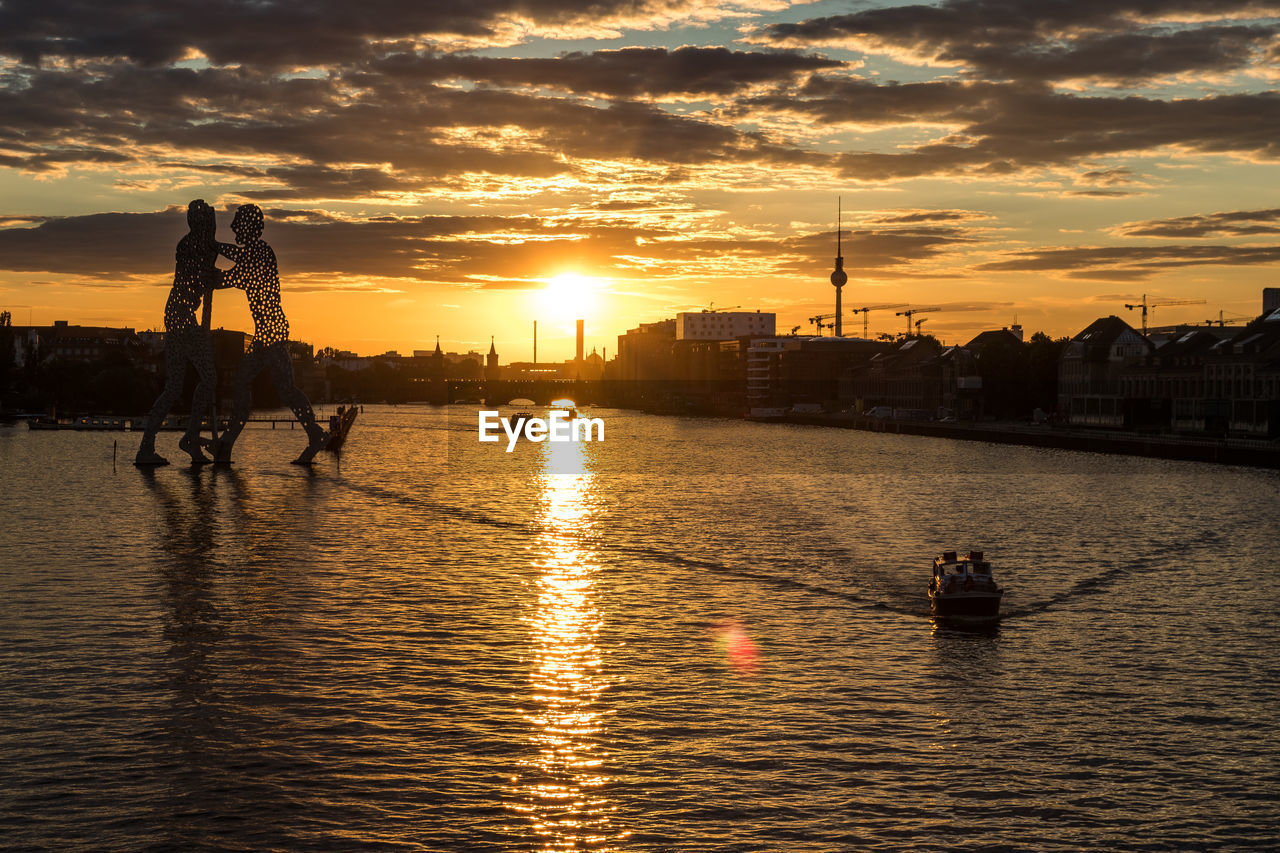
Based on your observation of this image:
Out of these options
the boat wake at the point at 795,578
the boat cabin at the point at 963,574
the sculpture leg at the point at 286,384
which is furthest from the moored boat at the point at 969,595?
the sculpture leg at the point at 286,384

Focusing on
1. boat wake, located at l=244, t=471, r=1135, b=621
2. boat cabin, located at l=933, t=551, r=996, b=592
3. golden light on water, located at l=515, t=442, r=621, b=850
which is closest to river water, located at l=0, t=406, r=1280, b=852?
golden light on water, located at l=515, t=442, r=621, b=850

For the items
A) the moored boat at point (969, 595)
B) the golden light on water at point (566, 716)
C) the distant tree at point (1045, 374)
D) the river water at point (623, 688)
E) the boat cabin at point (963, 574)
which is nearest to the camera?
the golden light on water at point (566, 716)

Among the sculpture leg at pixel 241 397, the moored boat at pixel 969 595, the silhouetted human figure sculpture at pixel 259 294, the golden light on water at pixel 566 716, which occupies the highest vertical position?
the silhouetted human figure sculpture at pixel 259 294

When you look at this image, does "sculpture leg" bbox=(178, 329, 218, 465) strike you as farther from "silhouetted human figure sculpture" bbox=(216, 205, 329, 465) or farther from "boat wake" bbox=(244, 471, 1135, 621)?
"boat wake" bbox=(244, 471, 1135, 621)

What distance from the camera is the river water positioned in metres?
19.3

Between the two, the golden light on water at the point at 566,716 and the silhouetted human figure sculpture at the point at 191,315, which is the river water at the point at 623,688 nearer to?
the golden light on water at the point at 566,716

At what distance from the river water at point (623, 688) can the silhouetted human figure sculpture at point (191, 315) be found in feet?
78.4

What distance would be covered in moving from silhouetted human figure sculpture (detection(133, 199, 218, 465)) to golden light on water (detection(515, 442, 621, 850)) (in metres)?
40.1

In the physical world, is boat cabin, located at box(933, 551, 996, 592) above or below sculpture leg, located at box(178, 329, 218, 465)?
below

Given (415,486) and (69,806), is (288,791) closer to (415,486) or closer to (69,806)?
(69,806)

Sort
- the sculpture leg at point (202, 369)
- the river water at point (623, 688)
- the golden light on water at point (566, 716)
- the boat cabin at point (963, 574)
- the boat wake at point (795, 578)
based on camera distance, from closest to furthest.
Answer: the golden light on water at point (566, 716), the river water at point (623, 688), the boat cabin at point (963, 574), the boat wake at point (795, 578), the sculpture leg at point (202, 369)

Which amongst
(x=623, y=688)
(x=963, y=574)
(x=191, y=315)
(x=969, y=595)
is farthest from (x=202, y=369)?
(x=623, y=688)

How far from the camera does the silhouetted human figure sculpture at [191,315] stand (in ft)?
260

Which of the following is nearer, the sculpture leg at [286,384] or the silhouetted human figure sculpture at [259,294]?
the silhouetted human figure sculpture at [259,294]
